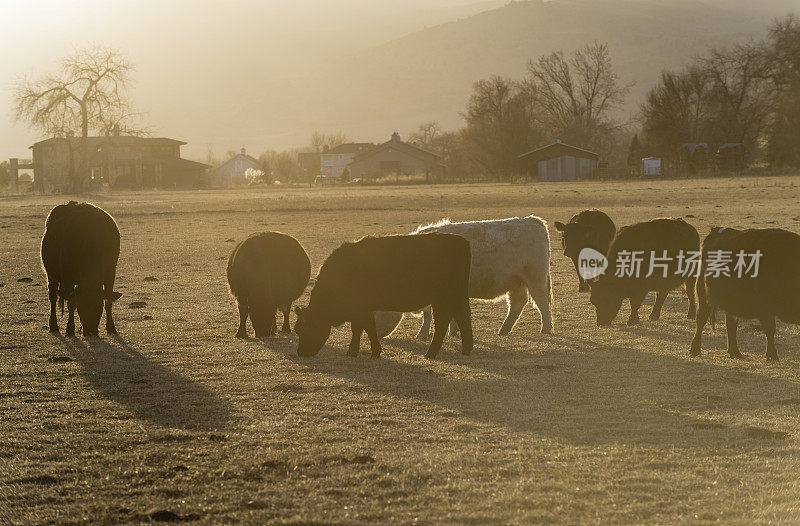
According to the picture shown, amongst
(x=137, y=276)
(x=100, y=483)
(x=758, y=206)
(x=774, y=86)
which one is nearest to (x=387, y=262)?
(x=100, y=483)

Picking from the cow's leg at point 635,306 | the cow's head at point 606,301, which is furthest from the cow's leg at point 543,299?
the cow's leg at point 635,306

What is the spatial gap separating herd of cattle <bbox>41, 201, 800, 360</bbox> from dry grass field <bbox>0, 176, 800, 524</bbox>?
402 millimetres

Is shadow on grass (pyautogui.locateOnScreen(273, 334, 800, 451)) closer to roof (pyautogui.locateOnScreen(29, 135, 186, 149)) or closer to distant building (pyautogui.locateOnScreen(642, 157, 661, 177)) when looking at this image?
distant building (pyautogui.locateOnScreen(642, 157, 661, 177))

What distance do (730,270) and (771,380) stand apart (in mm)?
1581

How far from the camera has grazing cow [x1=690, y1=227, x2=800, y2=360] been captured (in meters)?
10.5

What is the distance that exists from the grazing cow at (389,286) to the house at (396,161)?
9775cm

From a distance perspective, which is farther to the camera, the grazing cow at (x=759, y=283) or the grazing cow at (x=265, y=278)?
the grazing cow at (x=265, y=278)

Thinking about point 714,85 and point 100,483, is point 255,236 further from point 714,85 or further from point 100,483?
point 714,85

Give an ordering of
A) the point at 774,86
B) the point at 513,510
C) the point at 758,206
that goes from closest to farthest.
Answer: the point at 513,510 < the point at 758,206 < the point at 774,86

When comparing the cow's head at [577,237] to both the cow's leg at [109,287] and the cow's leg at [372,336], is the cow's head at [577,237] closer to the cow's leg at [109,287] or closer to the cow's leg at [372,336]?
the cow's leg at [372,336]

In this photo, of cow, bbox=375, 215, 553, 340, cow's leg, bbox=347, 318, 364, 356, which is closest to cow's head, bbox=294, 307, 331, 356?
cow's leg, bbox=347, 318, 364, 356

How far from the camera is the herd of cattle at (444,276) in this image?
35.4 feet

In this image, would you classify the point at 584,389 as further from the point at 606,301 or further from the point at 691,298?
the point at 691,298

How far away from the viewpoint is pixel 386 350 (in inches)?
466
